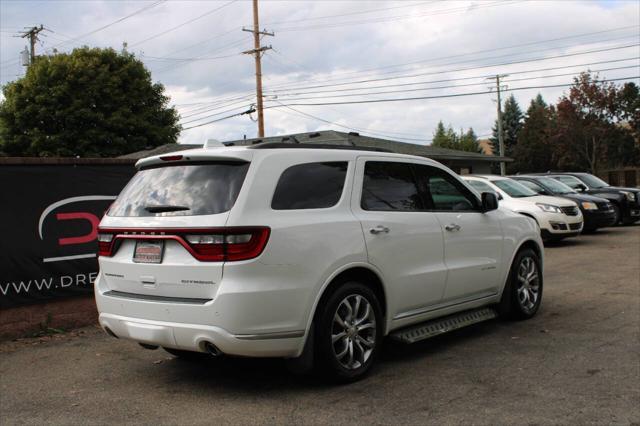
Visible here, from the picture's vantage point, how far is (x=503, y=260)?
6.43m

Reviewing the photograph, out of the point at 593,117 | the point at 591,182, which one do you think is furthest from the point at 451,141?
the point at 591,182

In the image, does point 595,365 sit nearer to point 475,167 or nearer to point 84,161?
point 84,161

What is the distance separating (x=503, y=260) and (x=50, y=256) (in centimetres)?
515

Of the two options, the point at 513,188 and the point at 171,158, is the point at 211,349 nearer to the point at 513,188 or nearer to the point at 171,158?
the point at 171,158

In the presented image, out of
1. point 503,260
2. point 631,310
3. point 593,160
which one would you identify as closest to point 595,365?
point 503,260

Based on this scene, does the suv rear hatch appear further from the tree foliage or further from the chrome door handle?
the tree foliage

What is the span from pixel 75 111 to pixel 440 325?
109 ft

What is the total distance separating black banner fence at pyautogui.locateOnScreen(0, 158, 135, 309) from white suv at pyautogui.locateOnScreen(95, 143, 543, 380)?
8.23 feet

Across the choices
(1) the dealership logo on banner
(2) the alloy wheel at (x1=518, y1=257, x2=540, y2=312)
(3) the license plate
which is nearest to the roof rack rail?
(3) the license plate

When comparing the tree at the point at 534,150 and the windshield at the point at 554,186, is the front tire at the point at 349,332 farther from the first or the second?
the tree at the point at 534,150

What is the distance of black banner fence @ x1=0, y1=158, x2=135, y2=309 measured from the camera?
6863mm

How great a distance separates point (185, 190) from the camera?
4.55 meters

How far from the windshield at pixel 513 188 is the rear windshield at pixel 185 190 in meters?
11.5

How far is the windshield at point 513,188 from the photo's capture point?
1475 centimetres
